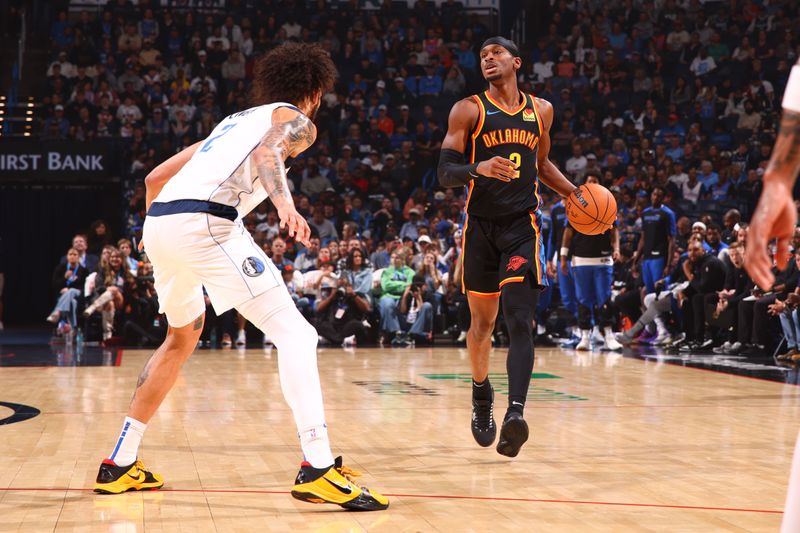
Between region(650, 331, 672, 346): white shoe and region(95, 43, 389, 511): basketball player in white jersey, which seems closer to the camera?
region(95, 43, 389, 511): basketball player in white jersey

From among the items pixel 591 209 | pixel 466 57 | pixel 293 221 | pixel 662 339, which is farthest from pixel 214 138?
pixel 466 57

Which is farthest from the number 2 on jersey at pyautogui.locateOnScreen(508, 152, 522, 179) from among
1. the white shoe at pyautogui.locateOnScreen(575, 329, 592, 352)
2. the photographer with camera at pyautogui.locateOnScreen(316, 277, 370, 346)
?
the photographer with camera at pyautogui.locateOnScreen(316, 277, 370, 346)

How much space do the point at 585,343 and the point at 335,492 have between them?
30.6 ft

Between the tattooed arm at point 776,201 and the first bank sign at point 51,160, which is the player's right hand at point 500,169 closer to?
the tattooed arm at point 776,201

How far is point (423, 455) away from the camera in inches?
203

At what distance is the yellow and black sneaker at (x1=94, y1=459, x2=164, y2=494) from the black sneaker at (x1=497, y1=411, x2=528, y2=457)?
62.1 inches

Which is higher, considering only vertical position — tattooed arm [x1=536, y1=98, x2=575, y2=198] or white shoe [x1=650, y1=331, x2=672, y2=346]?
tattooed arm [x1=536, y1=98, x2=575, y2=198]

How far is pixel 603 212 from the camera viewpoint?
224 inches

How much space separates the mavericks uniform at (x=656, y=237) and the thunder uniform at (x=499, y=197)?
8.61 metres

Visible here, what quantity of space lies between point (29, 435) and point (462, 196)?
1339 centimetres

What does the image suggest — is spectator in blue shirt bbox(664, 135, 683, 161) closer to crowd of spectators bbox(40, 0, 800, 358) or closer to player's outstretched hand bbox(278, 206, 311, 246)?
crowd of spectators bbox(40, 0, 800, 358)

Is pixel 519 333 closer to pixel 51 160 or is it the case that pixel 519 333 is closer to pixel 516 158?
pixel 516 158

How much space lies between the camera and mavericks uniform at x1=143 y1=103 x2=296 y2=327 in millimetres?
3971

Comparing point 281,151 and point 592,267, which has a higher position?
point 281,151
